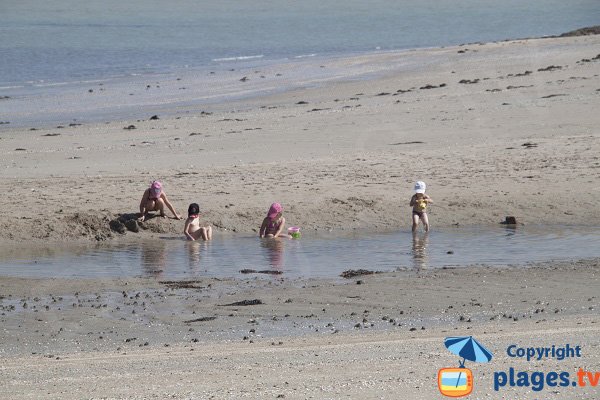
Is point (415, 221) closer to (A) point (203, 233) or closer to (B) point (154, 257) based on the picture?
(A) point (203, 233)

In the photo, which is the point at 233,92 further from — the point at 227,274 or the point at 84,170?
the point at 227,274

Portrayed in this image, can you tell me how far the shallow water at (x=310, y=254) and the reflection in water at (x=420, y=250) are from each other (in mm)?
11

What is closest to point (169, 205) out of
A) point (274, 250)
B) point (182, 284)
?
point (274, 250)

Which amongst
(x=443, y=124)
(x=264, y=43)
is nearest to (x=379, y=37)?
(x=264, y=43)

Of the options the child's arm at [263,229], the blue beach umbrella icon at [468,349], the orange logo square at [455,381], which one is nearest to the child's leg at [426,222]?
the child's arm at [263,229]

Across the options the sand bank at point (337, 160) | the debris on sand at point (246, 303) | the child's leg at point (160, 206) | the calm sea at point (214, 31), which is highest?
the calm sea at point (214, 31)

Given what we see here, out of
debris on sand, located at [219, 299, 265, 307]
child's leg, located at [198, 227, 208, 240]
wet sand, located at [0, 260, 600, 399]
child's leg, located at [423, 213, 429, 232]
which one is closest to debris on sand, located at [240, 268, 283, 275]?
wet sand, located at [0, 260, 600, 399]

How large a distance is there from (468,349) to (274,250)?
5296mm

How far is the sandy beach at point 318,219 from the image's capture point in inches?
294

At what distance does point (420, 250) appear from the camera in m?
12.7

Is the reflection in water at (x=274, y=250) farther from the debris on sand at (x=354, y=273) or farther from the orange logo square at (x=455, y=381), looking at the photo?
the orange logo square at (x=455, y=381)

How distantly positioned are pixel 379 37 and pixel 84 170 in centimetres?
3536

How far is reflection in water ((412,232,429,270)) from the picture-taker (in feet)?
39.1

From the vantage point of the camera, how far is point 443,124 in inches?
764
